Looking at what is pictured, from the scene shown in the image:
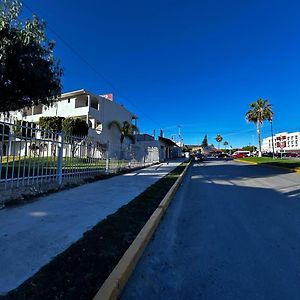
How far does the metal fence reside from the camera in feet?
24.3

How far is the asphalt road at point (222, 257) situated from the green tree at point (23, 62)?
30.2 feet

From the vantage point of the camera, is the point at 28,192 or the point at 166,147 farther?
the point at 166,147

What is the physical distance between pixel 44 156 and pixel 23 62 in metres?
5.55

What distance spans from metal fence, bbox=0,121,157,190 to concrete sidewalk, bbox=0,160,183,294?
1129 millimetres

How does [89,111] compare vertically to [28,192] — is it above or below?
above

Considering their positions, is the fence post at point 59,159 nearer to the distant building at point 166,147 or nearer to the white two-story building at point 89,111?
the white two-story building at point 89,111

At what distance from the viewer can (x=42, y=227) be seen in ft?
16.1

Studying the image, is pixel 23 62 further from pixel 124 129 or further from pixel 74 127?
pixel 124 129

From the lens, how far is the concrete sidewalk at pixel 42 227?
3.37 m

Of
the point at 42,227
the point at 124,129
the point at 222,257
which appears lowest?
the point at 222,257

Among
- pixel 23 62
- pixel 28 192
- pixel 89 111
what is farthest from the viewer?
pixel 89 111

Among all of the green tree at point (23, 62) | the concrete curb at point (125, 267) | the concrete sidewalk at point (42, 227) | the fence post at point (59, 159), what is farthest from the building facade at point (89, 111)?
the concrete curb at point (125, 267)

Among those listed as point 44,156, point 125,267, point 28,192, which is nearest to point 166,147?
point 44,156

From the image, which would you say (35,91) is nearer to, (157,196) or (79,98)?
(157,196)
